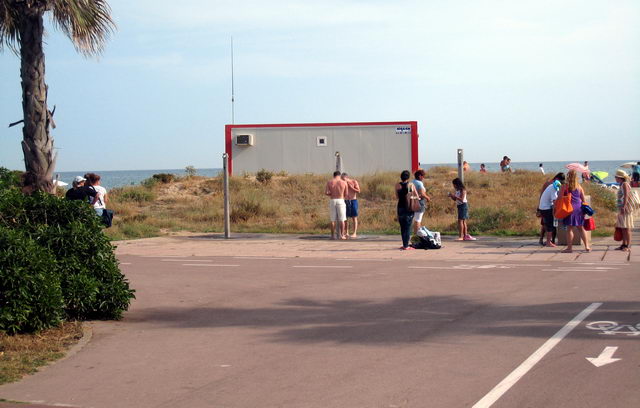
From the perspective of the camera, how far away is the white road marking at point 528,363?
613 cm

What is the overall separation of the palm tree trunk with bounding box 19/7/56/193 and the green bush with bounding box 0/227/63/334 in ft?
7.58

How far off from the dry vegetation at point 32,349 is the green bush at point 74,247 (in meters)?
0.37

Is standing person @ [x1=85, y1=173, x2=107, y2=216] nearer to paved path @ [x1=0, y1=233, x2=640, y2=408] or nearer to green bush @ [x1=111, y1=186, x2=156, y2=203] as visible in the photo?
paved path @ [x1=0, y1=233, x2=640, y2=408]

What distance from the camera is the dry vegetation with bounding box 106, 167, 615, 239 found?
23.0 metres

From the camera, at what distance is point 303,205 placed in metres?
32.0

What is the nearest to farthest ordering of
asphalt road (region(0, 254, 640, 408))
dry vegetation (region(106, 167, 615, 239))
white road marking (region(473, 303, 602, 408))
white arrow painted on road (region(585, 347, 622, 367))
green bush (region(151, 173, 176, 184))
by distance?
white road marking (region(473, 303, 602, 408))
asphalt road (region(0, 254, 640, 408))
white arrow painted on road (region(585, 347, 622, 367))
dry vegetation (region(106, 167, 615, 239))
green bush (region(151, 173, 176, 184))

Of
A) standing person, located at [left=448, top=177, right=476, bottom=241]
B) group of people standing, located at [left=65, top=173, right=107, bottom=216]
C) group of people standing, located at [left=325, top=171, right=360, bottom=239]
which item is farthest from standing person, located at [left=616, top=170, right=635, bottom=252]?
group of people standing, located at [left=65, top=173, right=107, bottom=216]

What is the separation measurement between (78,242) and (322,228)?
1522 centimetres

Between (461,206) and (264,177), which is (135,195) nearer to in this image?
(264,177)

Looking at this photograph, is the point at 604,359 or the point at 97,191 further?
the point at 97,191

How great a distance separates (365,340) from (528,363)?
1827 millimetres

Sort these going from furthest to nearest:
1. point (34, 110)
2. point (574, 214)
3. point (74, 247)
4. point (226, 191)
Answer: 1. point (226, 191)
2. point (574, 214)
3. point (34, 110)
4. point (74, 247)

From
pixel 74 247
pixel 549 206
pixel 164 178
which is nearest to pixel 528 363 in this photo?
pixel 74 247

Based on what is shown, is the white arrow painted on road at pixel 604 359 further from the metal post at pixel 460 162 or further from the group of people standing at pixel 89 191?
the metal post at pixel 460 162
